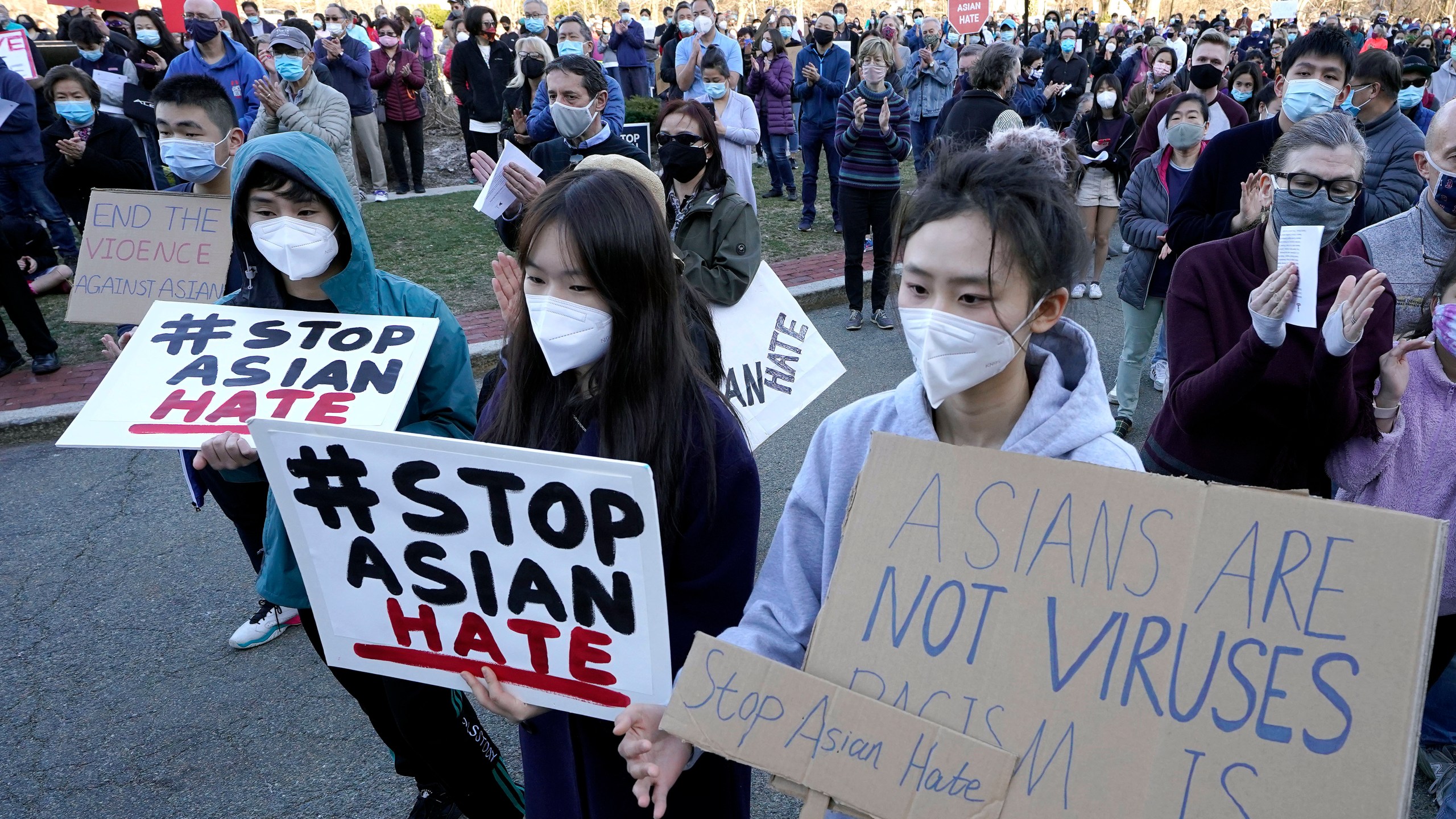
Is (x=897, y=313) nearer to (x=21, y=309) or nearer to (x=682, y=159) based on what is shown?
(x=682, y=159)

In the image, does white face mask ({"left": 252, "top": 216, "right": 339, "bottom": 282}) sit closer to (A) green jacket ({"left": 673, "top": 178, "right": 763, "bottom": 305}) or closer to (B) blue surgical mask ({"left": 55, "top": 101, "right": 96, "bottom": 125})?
(A) green jacket ({"left": 673, "top": 178, "right": 763, "bottom": 305})

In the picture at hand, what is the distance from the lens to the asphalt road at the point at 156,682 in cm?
288

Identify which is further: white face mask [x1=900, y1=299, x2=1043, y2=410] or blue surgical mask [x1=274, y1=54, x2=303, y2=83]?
blue surgical mask [x1=274, y1=54, x2=303, y2=83]

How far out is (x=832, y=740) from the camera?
3.95 ft

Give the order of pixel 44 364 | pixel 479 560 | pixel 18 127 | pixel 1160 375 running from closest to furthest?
pixel 479 560 < pixel 1160 375 < pixel 44 364 < pixel 18 127

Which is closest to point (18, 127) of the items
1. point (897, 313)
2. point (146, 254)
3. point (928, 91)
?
point (146, 254)

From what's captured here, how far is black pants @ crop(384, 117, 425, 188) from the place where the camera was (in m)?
11.4

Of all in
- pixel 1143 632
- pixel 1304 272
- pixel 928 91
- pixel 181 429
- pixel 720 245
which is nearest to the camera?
pixel 1143 632

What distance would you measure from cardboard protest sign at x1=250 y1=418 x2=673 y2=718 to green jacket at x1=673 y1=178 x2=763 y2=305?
2.16 meters

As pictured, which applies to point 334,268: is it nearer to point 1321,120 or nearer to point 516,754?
point 516,754

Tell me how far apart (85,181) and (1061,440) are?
24.2 feet

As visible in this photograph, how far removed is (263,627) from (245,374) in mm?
1790

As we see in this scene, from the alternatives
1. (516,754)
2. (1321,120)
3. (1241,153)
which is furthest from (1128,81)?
(516,754)

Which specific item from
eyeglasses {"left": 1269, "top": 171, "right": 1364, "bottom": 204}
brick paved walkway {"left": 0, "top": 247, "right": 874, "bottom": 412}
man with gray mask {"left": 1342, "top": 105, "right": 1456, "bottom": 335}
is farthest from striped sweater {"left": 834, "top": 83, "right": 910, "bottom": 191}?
eyeglasses {"left": 1269, "top": 171, "right": 1364, "bottom": 204}
